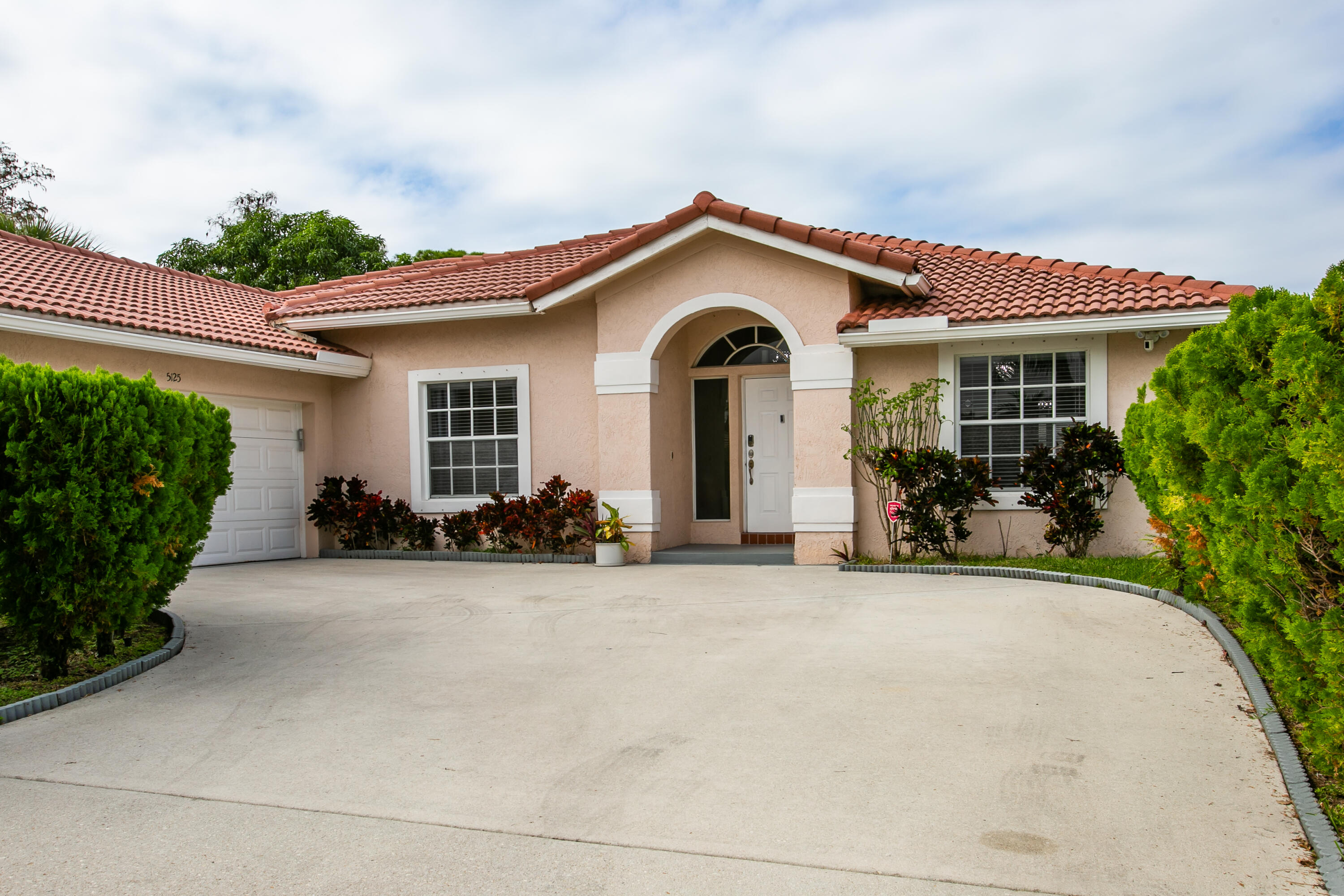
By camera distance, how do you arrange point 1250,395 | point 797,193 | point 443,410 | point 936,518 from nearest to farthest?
point 1250,395
point 936,518
point 443,410
point 797,193

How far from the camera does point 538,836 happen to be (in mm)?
3504

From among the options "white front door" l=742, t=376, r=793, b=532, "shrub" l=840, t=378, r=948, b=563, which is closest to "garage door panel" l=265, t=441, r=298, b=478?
"white front door" l=742, t=376, r=793, b=532

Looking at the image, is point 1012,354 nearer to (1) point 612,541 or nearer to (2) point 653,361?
(2) point 653,361

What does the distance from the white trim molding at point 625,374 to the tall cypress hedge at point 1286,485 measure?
299 inches

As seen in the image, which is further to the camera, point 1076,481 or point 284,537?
point 284,537

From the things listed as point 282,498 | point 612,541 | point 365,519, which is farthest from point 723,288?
point 282,498

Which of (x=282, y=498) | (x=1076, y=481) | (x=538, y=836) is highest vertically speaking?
(x=1076, y=481)

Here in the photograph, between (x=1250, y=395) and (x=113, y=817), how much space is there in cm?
488

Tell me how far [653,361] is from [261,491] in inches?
222

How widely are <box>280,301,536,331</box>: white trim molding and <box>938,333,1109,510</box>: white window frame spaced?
204 inches

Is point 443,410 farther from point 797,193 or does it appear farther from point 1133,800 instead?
point 1133,800

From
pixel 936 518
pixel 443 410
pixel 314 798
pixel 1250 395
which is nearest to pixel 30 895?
pixel 314 798

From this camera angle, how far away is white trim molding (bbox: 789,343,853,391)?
36.9 feet

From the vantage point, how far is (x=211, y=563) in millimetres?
12383
